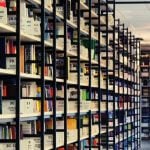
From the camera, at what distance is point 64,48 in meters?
6.07

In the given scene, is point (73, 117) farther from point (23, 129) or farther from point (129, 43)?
point (129, 43)

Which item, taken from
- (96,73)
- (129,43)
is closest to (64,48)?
(96,73)

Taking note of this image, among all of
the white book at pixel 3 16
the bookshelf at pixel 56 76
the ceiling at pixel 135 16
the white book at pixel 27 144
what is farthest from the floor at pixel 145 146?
the white book at pixel 3 16

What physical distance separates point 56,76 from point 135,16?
551 centimetres

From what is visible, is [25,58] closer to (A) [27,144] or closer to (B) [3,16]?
(A) [27,144]

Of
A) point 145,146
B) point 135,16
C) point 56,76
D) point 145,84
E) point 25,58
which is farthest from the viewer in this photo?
point 145,84

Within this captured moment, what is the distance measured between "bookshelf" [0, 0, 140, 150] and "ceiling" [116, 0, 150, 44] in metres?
0.63

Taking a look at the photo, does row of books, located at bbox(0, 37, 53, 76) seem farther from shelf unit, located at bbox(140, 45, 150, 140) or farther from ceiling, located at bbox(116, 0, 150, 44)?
shelf unit, located at bbox(140, 45, 150, 140)

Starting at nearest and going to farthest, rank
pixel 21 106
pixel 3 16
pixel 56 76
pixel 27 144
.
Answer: pixel 3 16 → pixel 21 106 → pixel 27 144 → pixel 56 76

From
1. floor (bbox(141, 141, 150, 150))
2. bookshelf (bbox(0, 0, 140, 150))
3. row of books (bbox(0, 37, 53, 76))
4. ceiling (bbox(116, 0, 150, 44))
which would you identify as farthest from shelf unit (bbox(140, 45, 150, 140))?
row of books (bbox(0, 37, 53, 76))

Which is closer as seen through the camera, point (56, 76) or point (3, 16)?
point (3, 16)

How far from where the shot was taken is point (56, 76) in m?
6.04

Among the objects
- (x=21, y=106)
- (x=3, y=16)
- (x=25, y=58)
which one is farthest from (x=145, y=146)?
(x=3, y=16)

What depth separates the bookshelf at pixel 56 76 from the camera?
4.53 meters
